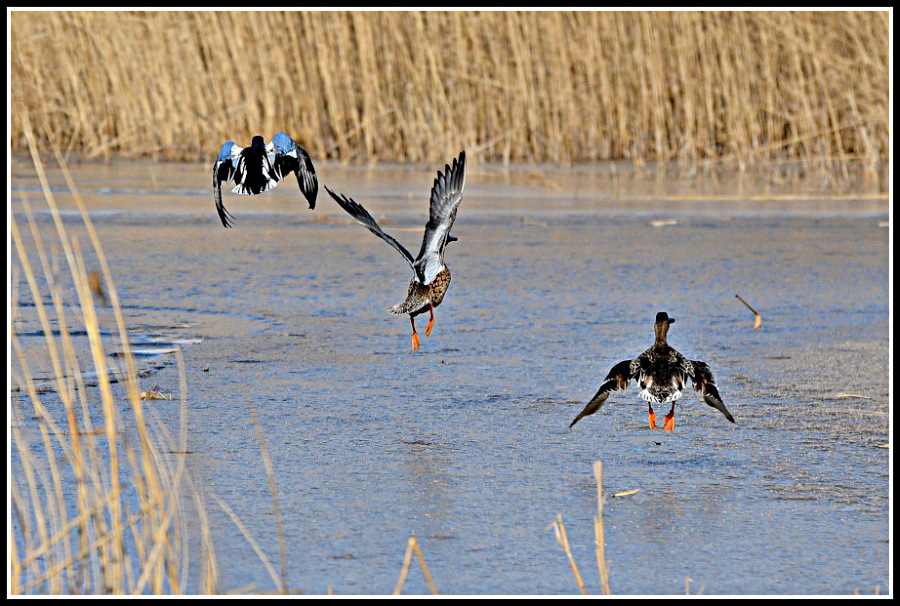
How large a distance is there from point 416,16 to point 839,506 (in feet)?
27.7

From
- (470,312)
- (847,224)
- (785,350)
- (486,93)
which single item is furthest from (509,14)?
(785,350)

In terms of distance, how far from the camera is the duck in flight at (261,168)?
2.62 meters

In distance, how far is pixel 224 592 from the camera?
2367mm

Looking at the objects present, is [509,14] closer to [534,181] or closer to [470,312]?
[534,181]

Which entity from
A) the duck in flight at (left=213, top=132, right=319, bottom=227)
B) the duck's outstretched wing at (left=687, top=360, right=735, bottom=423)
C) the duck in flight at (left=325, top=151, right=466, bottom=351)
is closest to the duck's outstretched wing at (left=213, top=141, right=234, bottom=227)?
the duck in flight at (left=213, top=132, right=319, bottom=227)

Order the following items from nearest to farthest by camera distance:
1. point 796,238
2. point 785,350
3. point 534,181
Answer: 1. point 785,350
2. point 796,238
3. point 534,181

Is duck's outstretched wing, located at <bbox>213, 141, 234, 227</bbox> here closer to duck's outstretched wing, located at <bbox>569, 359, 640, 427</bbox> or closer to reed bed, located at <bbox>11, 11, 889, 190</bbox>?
duck's outstretched wing, located at <bbox>569, 359, 640, 427</bbox>

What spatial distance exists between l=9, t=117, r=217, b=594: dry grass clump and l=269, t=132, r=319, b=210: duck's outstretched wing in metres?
0.41

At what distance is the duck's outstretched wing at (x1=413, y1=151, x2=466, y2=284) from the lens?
260 cm

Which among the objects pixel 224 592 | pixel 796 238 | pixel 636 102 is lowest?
pixel 224 592

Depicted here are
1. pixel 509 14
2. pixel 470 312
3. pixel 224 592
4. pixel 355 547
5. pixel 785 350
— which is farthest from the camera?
pixel 509 14

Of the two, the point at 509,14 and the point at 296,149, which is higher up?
the point at 509,14

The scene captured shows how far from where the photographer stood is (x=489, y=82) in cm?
1059

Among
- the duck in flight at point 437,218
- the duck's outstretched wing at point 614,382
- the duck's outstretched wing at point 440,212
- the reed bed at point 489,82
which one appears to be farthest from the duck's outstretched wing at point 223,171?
the reed bed at point 489,82
